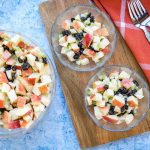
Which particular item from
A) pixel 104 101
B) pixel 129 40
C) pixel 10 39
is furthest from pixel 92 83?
pixel 10 39

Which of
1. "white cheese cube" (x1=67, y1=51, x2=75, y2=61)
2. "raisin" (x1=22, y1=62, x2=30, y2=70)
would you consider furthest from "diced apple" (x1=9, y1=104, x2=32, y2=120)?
"white cheese cube" (x1=67, y1=51, x2=75, y2=61)

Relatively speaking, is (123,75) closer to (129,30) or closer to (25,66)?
(129,30)

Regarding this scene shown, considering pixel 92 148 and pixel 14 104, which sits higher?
pixel 14 104

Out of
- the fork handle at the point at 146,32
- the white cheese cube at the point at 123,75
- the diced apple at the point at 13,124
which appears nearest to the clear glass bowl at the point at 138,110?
the white cheese cube at the point at 123,75

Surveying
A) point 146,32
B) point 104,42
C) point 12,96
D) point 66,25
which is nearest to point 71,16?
point 66,25

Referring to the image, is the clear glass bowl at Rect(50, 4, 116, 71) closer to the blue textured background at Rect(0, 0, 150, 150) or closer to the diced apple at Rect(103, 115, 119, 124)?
the blue textured background at Rect(0, 0, 150, 150)

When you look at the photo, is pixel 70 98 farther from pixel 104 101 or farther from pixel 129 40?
pixel 129 40

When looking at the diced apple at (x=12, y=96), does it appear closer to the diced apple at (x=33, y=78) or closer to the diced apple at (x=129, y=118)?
the diced apple at (x=33, y=78)
